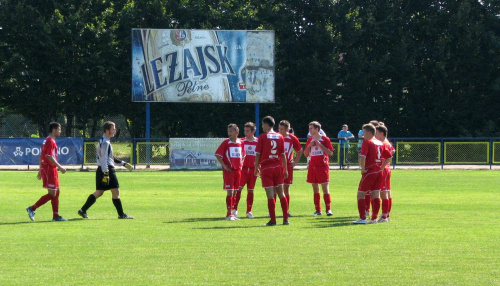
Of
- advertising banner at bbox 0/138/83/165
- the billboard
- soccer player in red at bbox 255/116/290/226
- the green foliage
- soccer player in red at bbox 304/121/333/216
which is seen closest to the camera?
soccer player in red at bbox 255/116/290/226

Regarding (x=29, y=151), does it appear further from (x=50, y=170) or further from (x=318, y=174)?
(x=318, y=174)

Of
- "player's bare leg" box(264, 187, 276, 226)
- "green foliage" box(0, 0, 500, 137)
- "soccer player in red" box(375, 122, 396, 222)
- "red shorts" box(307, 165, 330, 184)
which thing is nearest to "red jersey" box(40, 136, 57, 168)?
"player's bare leg" box(264, 187, 276, 226)

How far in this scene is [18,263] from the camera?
970 centimetres

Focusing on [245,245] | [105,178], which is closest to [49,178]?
[105,178]

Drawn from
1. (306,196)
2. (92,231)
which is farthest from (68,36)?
(92,231)

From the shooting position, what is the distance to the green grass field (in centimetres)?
885

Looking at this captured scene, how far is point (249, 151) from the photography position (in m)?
16.0

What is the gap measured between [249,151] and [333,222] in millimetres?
2230

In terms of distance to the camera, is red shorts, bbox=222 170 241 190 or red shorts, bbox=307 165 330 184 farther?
red shorts, bbox=307 165 330 184

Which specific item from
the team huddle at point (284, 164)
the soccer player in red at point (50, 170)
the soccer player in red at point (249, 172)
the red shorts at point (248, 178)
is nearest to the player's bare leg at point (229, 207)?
the team huddle at point (284, 164)

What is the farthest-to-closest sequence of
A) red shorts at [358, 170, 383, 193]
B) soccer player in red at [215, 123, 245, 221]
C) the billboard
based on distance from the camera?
the billboard < soccer player in red at [215, 123, 245, 221] < red shorts at [358, 170, 383, 193]

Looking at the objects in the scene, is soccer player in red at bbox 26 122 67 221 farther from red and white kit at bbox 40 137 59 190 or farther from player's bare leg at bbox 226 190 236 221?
player's bare leg at bbox 226 190 236 221

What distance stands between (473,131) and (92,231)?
3879 centimetres

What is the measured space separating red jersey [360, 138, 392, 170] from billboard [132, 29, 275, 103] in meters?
24.7
